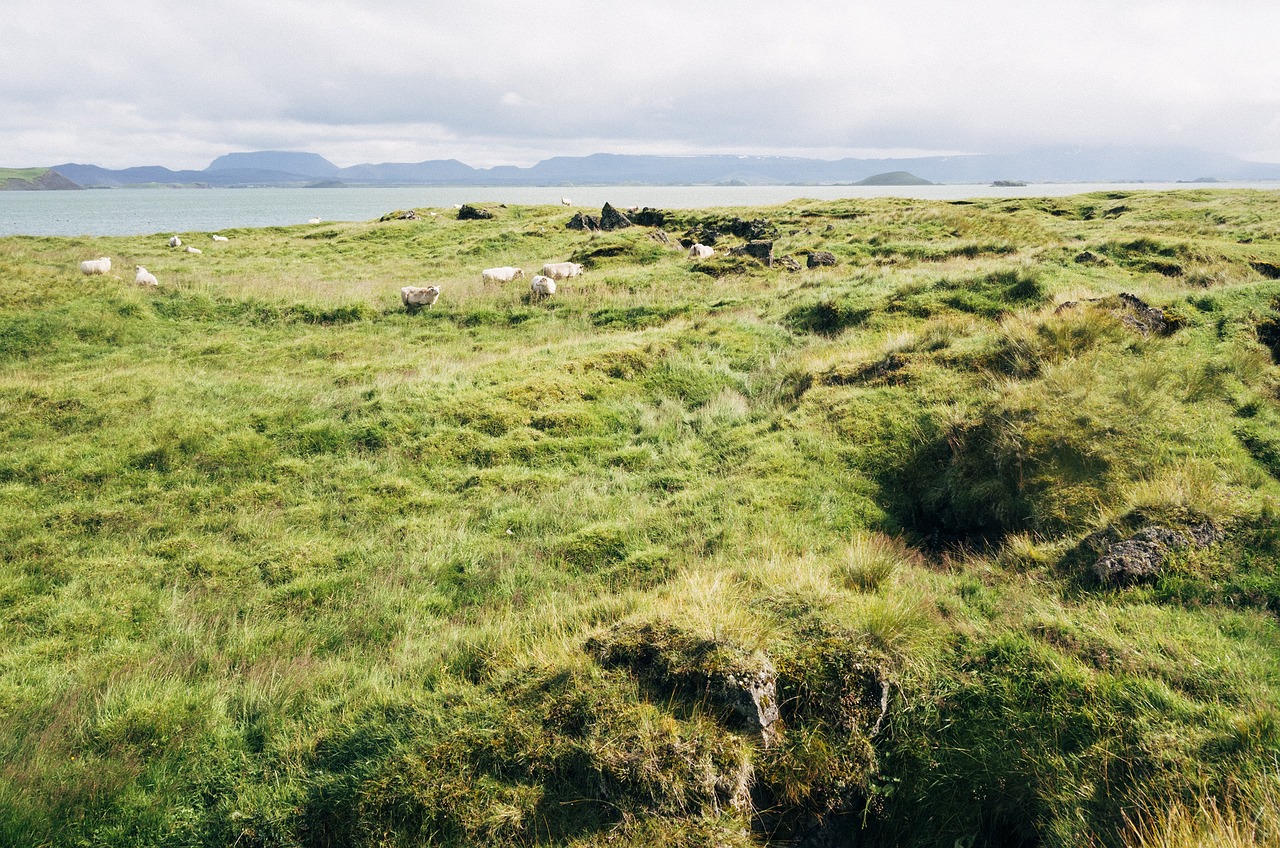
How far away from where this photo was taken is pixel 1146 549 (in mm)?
6316

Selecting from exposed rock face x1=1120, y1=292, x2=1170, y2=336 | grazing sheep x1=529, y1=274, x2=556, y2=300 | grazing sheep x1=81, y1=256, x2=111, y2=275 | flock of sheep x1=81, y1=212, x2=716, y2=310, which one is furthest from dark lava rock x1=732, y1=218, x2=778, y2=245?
grazing sheep x1=81, y1=256, x2=111, y2=275

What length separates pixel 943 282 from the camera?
18312 millimetres

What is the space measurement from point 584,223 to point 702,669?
47781mm

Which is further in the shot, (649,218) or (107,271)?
(649,218)

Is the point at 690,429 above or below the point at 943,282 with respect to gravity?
below

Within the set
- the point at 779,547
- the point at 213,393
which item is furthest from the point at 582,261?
the point at 779,547

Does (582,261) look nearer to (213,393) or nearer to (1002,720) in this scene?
(213,393)

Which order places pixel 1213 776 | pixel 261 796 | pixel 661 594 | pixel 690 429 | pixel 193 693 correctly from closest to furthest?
pixel 1213 776, pixel 261 796, pixel 193 693, pixel 661 594, pixel 690 429

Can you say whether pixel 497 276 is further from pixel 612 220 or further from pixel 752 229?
pixel 612 220

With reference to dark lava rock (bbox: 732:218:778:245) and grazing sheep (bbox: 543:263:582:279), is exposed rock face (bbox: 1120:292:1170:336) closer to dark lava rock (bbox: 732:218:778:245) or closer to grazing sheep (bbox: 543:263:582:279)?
grazing sheep (bbox: 543:263:582:279)

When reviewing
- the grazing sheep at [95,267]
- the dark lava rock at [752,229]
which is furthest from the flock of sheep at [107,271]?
the dark lava rock at [752,229]

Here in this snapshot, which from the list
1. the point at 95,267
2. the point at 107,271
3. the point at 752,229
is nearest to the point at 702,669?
the point at 95,267

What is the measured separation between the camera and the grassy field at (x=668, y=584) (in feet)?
14.7

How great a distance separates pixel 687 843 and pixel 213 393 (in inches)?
576
